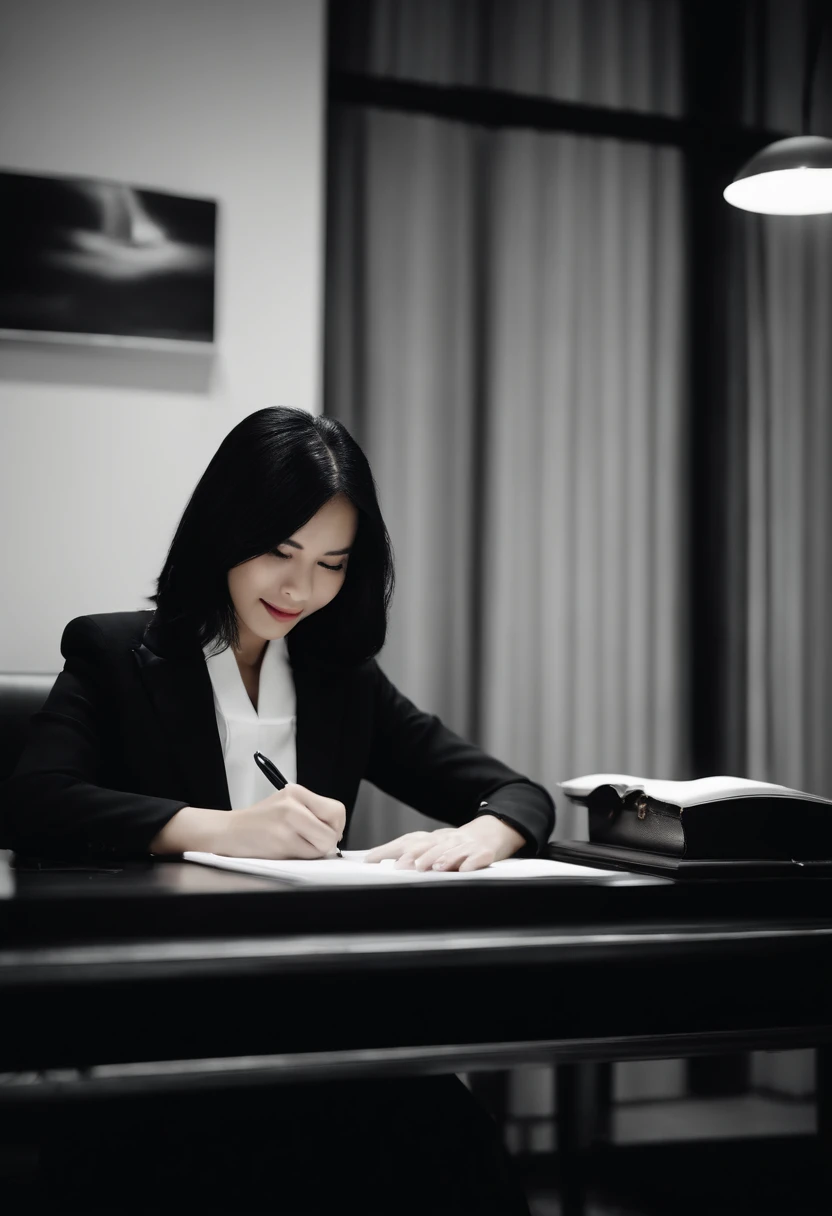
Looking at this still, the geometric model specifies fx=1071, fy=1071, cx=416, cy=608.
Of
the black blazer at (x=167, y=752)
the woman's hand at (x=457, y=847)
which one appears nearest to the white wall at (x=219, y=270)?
the black blazer at (x=167, y=752)

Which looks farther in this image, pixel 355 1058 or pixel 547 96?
pixel 547 96

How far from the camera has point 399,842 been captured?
43.3 inches

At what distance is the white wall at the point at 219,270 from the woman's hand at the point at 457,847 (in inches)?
39.2

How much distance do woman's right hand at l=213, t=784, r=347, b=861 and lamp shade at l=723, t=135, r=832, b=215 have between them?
1391 millimetres

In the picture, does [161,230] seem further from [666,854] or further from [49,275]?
[666,854]

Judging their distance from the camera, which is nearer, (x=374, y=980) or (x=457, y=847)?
(x=374, y=980)

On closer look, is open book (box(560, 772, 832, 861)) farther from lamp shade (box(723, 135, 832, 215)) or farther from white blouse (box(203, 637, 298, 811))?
lamp shade (box(723, 135, 832, 215))

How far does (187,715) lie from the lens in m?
1.38

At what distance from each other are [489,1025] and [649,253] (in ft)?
7.50

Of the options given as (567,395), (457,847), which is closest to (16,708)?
(457,847)

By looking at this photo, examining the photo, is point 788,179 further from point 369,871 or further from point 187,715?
point 369,871

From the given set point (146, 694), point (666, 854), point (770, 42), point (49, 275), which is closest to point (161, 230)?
point (49, 275)

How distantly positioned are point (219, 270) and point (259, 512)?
90cm

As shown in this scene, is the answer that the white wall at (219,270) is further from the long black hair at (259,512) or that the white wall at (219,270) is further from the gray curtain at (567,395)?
the long black hair at (259,512)
